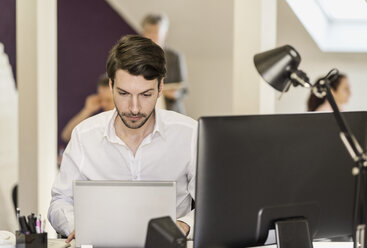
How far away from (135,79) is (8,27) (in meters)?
3.25

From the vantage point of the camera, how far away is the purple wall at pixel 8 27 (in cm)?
537

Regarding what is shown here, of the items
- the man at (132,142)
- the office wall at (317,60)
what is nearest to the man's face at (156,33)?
the office wall at (317,60)

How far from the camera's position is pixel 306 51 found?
6.40m

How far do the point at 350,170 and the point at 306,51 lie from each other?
14.6 ft

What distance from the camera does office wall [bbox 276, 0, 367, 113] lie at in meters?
6.37

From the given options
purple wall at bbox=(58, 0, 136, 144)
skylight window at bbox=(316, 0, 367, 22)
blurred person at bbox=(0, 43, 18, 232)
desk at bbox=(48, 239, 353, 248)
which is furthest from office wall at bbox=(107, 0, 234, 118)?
desk at bbox=(48, 239, 353, 248)

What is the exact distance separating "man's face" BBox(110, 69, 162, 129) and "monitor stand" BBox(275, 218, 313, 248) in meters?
0.75

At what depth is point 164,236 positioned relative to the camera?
1789mm

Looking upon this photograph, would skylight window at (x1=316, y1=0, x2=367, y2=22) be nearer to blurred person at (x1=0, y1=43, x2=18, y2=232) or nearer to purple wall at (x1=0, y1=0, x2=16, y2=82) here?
purple wall at (x1=0, y1=0, x2=16, y2=82)

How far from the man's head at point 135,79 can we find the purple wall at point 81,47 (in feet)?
14.8

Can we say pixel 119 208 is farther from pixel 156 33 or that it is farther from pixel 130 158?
pixel 156 33

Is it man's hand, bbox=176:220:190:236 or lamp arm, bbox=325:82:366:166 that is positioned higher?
lamp arm, bbox=325:82:366:166

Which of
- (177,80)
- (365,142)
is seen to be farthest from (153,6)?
(365,142)

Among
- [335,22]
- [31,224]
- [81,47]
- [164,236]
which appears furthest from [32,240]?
[81,47]
